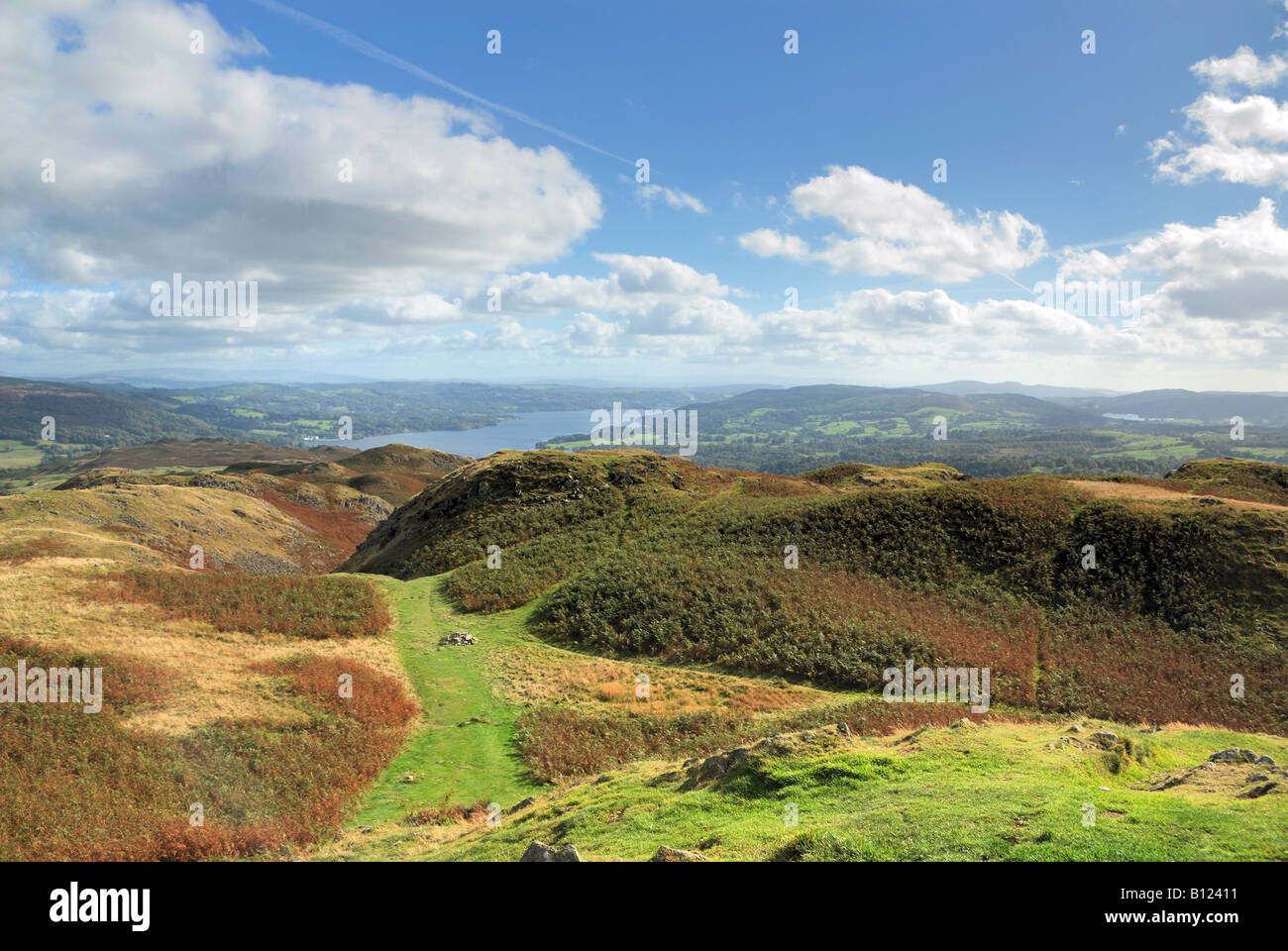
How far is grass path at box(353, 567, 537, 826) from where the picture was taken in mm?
18344

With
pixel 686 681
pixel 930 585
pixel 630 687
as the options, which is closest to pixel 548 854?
pixel 630 687

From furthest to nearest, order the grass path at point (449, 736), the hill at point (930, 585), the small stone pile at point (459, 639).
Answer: the small stone pile at point (459, 639)
the hill at point (930, 585)
the grass path at point (449, 736)

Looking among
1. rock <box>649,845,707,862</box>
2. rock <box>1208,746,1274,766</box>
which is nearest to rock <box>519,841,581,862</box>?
rock <box>649,845,707,862</box>

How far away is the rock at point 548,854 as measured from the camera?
992cm

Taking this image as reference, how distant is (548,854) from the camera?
408 inches

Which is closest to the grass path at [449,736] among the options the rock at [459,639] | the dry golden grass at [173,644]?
the rock at [459,639]

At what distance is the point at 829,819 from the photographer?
11742mm

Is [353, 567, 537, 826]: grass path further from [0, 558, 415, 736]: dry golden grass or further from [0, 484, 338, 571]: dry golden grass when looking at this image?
[0, 484, 338, 571]: dry golden grass

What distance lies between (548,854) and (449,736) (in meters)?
13.9

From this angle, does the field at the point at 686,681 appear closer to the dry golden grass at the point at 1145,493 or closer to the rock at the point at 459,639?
the dry golden grass at the point at 1145,493

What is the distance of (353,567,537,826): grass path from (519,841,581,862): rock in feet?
28.2

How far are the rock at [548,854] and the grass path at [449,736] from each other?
28.2ft

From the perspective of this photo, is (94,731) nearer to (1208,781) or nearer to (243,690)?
(243,690)
